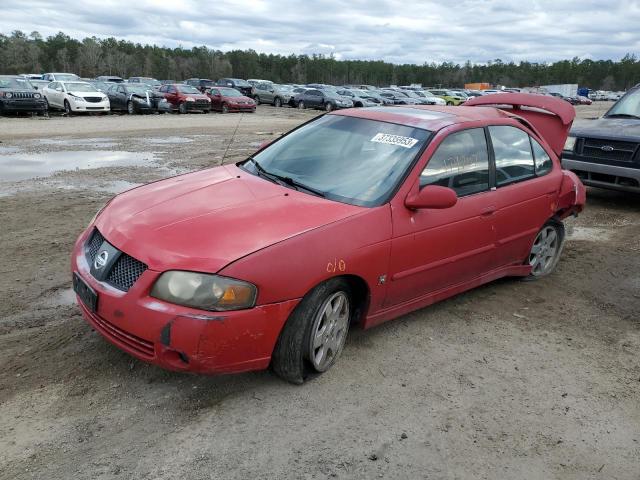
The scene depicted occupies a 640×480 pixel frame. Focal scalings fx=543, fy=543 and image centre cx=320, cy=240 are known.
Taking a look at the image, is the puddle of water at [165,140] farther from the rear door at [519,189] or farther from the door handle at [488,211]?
the door handle at [488,211]

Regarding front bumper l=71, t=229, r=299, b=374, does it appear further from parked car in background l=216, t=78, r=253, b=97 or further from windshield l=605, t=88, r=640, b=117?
parked car in background l=216, t=78, r=253, b=97

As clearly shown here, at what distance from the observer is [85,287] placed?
318 centimetres

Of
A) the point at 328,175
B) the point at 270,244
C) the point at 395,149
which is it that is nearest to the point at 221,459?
the point at 270,244

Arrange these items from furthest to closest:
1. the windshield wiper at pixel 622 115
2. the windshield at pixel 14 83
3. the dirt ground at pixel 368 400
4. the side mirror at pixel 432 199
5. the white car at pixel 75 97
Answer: the white car at pixel 75 97 < the windshield at pixel 14 83 < the windshield wiper at pixel 622 115 < the side mirror at pixel 432 199 < the dirt ground at pixel 368 400

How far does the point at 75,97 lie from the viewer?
23984 millimetres

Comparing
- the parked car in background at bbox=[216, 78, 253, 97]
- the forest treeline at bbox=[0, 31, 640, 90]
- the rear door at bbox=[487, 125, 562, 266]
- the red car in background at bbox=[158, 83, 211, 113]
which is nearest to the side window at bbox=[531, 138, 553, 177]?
the rear door at bbox=[487, 125, 562, 266]

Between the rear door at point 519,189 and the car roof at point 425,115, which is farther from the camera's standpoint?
the rear door at point 519,189

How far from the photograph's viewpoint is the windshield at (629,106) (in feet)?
29.8

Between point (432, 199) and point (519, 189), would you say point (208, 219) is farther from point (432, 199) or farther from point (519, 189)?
point (519, 189)

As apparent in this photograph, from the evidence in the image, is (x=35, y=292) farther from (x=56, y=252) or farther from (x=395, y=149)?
(x=395, y=149)

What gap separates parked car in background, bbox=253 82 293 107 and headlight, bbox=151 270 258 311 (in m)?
36.9

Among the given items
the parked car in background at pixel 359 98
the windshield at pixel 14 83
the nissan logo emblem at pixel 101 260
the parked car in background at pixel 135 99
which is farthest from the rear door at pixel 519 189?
the parked car in background at pixel 359 98

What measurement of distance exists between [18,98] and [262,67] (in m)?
114

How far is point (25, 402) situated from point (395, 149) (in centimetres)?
281
